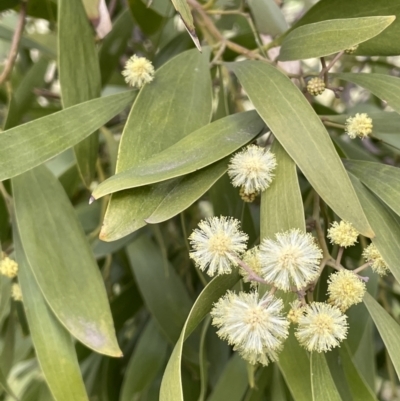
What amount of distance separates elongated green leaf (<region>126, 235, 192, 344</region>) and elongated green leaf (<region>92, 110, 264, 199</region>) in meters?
0.33

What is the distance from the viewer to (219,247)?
35 cm

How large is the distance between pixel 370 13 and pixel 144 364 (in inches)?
21.4

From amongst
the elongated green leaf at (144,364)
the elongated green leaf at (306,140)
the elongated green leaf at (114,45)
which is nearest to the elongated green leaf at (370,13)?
the elongated green leaf at (306,140)

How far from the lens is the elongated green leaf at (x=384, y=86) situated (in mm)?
414

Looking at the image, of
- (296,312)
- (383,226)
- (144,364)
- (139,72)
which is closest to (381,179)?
(383,226)

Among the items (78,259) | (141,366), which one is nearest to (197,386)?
(141,366)

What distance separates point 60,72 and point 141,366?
1.41ft

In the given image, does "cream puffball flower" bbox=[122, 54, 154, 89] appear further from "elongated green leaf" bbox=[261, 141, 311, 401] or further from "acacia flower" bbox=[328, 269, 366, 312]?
"acacia flower" bbox=[328, 269, 366, 312]

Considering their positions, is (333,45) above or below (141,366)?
above

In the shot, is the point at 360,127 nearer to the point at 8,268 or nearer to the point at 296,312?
the point at 296,312

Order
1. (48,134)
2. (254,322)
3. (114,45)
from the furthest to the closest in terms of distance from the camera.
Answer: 1. (114,45)
2. (48,134)
3. (254,322)

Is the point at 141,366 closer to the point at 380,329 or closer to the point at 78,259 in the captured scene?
the point at 78,259

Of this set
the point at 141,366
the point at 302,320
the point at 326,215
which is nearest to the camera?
the point at 302,320

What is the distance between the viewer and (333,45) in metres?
0.39
